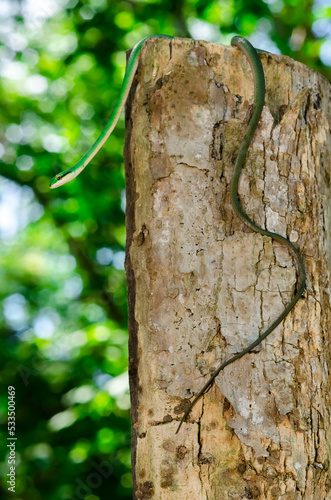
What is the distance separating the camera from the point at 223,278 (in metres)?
1.39

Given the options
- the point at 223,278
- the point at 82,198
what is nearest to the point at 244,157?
the point at 223,278

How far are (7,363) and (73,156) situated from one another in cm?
177

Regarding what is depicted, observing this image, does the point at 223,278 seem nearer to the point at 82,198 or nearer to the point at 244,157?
the point at 244,157

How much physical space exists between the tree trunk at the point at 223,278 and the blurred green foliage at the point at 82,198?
126 cm

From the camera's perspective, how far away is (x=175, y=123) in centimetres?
149

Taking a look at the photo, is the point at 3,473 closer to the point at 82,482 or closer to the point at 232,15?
the point at 82,482

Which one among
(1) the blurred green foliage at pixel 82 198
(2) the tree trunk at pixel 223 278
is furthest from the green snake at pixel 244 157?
Answer: (1) the blurred green foliage at pixel 82 198

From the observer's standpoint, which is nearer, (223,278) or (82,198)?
(223,278)

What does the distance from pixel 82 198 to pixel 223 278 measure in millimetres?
2327

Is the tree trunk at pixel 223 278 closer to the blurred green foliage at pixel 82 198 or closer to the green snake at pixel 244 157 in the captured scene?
the green snake at pixel 244 157

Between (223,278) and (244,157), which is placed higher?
(244,157)

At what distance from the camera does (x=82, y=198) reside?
139 inches

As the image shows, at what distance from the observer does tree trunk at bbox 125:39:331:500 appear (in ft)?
4.25

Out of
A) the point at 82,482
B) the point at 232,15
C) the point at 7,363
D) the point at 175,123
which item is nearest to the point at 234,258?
the point at 175,123
